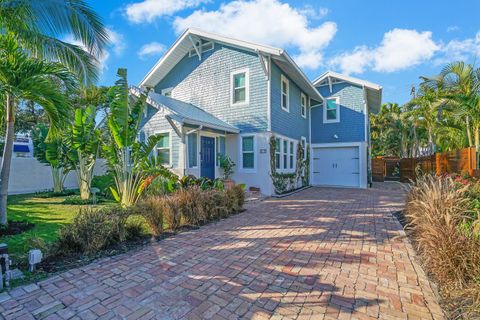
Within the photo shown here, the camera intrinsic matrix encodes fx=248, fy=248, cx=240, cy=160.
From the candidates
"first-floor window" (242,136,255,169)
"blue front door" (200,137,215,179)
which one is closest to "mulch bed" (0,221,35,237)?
"blue front door" (200,137,215,179)

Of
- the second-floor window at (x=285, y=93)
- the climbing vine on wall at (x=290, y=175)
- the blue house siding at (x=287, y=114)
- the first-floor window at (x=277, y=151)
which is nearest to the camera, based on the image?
the climbing vine on wall at (x=290, y=175)

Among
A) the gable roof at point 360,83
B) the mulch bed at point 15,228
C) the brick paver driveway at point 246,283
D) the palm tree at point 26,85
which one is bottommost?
the brick paver driveway at point 246,283

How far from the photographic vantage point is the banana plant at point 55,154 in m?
9.91

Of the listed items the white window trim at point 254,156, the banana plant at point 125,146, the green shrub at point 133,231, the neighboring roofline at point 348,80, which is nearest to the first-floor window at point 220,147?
the white window trim at point 254,156

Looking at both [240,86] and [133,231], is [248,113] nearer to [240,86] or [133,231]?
[240,86]

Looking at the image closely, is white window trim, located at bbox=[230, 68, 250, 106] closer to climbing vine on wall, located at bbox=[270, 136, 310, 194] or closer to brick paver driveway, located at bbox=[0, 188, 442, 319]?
climbing vine on wall, located at bbox=[270, 136, 310, 194]

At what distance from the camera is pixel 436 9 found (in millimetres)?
10391

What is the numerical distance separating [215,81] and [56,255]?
10.2 meters

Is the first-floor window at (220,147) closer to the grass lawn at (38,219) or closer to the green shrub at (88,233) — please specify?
the grass lawn at (38,219)

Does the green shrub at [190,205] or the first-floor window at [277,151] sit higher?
the first-floor window at [277,151]

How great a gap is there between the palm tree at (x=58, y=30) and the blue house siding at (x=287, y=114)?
707 centimetres

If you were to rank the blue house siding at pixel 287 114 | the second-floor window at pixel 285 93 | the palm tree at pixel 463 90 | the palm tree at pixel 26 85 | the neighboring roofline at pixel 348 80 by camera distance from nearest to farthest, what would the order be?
the palm tree at pixel 26 85 < the palm tree at pixel 463 90 < the blue house siding at pixel 287 114 < the second-floor window at pixel 285 93 < the neighboring roofline at pixel 348 80

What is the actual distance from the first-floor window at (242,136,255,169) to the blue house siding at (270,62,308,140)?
1218 mm

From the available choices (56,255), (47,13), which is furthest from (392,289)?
(47,13)
